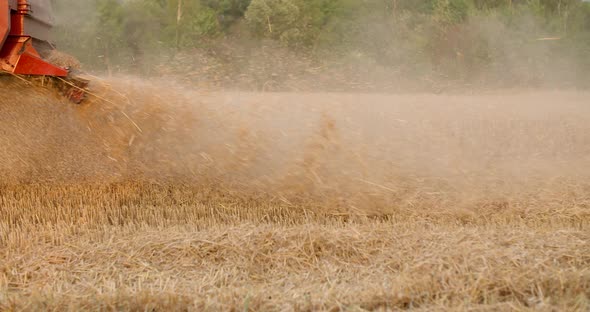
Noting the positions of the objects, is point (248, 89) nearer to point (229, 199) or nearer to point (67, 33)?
point (67, 33)

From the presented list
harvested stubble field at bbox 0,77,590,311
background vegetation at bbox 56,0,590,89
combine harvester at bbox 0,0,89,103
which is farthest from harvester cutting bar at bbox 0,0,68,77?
background vegetation at bbox 56,0,590,89

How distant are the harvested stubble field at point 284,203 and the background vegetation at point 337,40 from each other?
2.04 meters

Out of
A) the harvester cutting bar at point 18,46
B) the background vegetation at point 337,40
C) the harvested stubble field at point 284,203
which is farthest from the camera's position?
the background vegetation at point 337,40

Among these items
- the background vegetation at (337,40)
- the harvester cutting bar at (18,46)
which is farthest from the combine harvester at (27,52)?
the background vegetation at (337,40)

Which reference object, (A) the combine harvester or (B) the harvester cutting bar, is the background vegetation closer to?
(A) the combine harvester

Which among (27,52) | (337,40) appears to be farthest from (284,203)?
(337,40)

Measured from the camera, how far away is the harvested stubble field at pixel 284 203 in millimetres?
3992

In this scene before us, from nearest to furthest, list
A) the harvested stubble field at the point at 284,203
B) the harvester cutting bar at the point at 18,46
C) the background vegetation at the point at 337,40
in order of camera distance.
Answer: the harvested stubble field at the point at 284,203, the harvester cutting bar at the point at 18,46, the background vegetation at the point at 337,40

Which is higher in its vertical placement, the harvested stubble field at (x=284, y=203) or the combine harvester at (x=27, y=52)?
the combine harvester at (x=27, y=52)

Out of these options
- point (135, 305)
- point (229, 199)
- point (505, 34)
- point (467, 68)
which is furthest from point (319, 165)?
point (505, 34)

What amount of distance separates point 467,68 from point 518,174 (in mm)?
9259

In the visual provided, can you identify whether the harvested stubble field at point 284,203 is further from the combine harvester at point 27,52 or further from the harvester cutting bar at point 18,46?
the harvester cutting bar at point 18,46

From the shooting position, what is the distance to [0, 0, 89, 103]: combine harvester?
579 cm

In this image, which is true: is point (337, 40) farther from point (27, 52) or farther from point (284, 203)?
point (27, 52)
